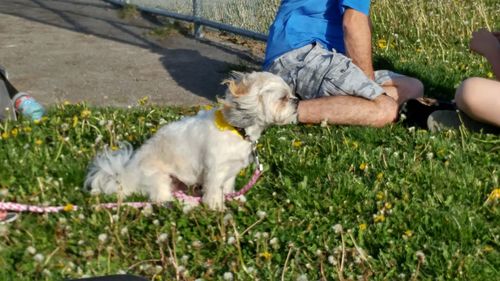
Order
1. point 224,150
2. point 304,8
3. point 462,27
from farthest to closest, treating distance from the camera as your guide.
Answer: point 462,27 → point 304,8 → point 224,150

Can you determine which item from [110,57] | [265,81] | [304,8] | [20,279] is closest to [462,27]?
[304,8]

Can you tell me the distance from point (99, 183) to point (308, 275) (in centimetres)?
140

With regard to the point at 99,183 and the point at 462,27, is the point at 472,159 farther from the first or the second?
the point at 462,27

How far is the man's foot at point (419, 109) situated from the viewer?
5984 mm

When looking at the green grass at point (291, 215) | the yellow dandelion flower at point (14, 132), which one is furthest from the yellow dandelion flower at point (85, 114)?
the yellow dandelion flower at point (14, 132)

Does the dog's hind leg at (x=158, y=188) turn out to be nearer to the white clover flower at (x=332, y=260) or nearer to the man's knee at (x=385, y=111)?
the white clover flower at (x=332, y=260)

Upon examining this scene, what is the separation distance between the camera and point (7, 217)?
4.45 metres

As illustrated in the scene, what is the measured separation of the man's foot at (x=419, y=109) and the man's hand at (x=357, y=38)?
456 mm

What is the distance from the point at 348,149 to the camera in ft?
17.4

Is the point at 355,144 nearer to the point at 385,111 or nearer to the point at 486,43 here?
the point at 385,111

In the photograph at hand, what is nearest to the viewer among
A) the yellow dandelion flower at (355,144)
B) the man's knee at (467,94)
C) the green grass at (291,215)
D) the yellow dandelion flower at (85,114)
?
the green grass at (291,215)

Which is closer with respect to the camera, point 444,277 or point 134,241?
point 444,277

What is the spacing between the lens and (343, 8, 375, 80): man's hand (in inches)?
243

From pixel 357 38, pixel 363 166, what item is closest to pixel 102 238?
pixel 363 166
